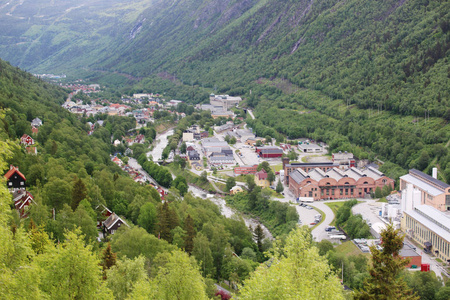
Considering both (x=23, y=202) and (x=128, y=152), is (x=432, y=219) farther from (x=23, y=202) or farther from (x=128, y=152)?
(x=128, y=152)

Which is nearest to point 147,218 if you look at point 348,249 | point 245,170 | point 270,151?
point 348,249

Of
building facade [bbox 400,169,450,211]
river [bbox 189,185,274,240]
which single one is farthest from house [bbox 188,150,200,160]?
building facade [bbox 400,169,450,211]

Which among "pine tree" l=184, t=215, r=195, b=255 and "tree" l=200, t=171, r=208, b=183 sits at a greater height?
"pine tree" l=184, t=215, r=195, b=255

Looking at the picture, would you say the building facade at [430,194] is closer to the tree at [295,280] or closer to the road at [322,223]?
the road at [322,223]

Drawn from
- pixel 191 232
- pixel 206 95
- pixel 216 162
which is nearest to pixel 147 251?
pixel 191 232

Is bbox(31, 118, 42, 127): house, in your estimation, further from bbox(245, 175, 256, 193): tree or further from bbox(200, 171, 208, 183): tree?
bbox(245, 175, 256, 193): tree

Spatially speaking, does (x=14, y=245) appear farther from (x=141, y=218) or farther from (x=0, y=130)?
(x=0, y=130)
